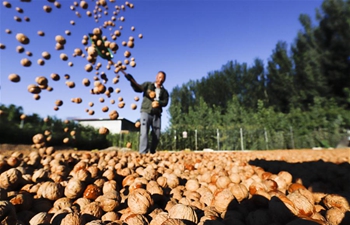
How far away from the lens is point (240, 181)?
208 centimetres

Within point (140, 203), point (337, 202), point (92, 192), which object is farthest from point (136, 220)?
point (337, 202)

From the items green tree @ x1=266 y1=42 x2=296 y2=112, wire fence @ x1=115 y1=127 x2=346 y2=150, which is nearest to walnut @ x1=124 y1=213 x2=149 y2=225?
wire fence @ x1=115 y1=127 x2=346 y2=150

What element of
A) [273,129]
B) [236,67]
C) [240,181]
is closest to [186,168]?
[240,181]

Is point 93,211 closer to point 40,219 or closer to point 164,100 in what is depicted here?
point 40,219

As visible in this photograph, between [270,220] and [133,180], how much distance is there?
3.92ft

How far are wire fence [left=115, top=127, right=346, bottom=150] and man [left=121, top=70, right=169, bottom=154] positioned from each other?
11.3m

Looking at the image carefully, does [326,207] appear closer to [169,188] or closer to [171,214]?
[171,214]

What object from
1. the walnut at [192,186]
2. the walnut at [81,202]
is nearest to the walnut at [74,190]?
the walnut at [81,202]

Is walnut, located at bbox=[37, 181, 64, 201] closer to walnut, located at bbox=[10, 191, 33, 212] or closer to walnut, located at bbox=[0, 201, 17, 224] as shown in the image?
walnut, located at bbox=[10, 191, 33, 212]

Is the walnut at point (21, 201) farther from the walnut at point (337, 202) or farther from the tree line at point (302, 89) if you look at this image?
the tree line at point (302, 89)

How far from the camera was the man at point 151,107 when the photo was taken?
5152mm

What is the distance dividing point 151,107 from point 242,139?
45.4ft

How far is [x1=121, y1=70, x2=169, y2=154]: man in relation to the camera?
5.15m

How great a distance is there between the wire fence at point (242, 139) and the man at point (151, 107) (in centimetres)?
1133
